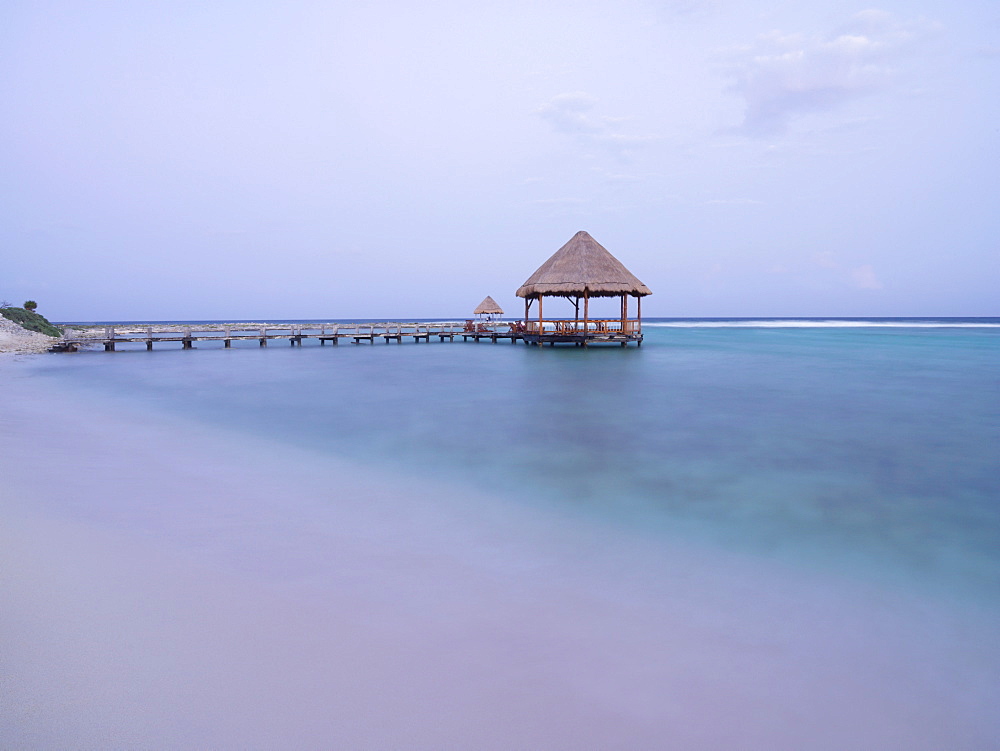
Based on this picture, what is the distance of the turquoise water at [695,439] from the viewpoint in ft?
16.6

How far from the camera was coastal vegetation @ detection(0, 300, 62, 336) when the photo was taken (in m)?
32.8

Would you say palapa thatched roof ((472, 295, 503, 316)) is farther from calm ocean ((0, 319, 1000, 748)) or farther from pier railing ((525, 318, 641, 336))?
calm ocean ((0, 319, 1000, 748))

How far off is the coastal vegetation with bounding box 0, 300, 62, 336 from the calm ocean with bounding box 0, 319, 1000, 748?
92.9 feet

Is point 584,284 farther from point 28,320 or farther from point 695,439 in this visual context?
point 28,320

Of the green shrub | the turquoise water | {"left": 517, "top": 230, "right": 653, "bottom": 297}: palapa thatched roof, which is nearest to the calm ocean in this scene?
the turquoise water

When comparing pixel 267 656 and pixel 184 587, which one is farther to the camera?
pixel 184 587

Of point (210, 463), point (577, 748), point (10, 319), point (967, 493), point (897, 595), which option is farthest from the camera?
point (10, 319)

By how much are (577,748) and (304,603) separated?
1917 millimetres

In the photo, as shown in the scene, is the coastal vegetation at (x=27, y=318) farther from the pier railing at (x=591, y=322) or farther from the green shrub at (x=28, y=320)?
the pier railing at (x=591, y=322)

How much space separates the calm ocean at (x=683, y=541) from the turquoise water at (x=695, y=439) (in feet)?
0.16

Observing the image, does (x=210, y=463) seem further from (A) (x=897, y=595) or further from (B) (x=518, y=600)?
(A) (x=897, y=595)

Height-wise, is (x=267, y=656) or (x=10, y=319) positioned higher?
(x=10, y=319)

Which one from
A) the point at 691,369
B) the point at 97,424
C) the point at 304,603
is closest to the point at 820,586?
the point at 304,603

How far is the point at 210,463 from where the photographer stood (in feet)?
23.1
